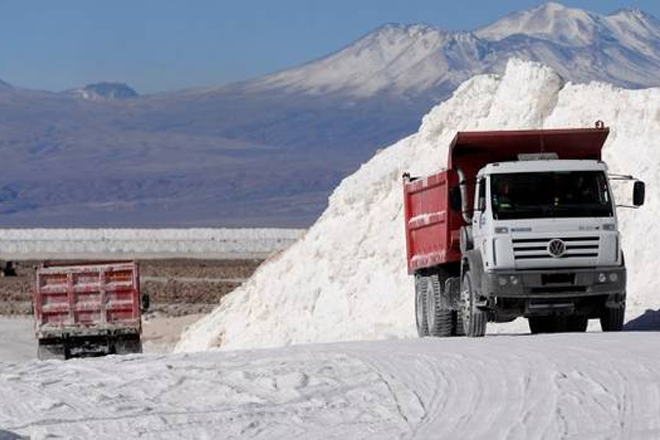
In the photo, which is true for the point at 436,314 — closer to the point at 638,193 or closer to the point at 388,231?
the point at 638,193

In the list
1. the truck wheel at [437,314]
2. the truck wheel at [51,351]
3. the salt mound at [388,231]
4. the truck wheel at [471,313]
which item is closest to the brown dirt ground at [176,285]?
the salt mound at [388,231]

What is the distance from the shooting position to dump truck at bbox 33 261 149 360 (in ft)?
98.3

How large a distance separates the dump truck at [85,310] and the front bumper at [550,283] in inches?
322

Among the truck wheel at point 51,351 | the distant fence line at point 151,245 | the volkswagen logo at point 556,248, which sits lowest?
the truck wheel at point 51,351

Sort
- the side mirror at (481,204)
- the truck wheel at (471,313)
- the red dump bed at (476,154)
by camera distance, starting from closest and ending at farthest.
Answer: the side mirror at (481,204) < the truck wheel at (471,313) < the red dump bed at (476,154)

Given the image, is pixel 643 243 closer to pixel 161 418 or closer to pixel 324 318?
pixel 324 318

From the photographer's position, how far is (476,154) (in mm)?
25484

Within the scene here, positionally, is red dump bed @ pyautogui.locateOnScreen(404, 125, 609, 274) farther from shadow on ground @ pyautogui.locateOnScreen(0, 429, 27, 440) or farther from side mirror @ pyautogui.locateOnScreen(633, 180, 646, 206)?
shadow on ground @ pyautogui.locateOnScreen(0, 429, 27, 440)

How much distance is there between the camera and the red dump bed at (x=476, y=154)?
2534cm

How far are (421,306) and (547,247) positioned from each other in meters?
4.77

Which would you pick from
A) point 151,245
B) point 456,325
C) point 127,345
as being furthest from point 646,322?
point 151,245

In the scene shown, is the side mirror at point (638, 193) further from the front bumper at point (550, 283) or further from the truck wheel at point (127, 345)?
the truck wheel at point (127, 345)

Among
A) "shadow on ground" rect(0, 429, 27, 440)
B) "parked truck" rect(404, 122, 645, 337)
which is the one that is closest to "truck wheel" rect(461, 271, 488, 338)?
"parked truck" rect(404, 122, 645, 337)

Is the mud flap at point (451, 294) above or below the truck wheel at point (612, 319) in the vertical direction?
above
